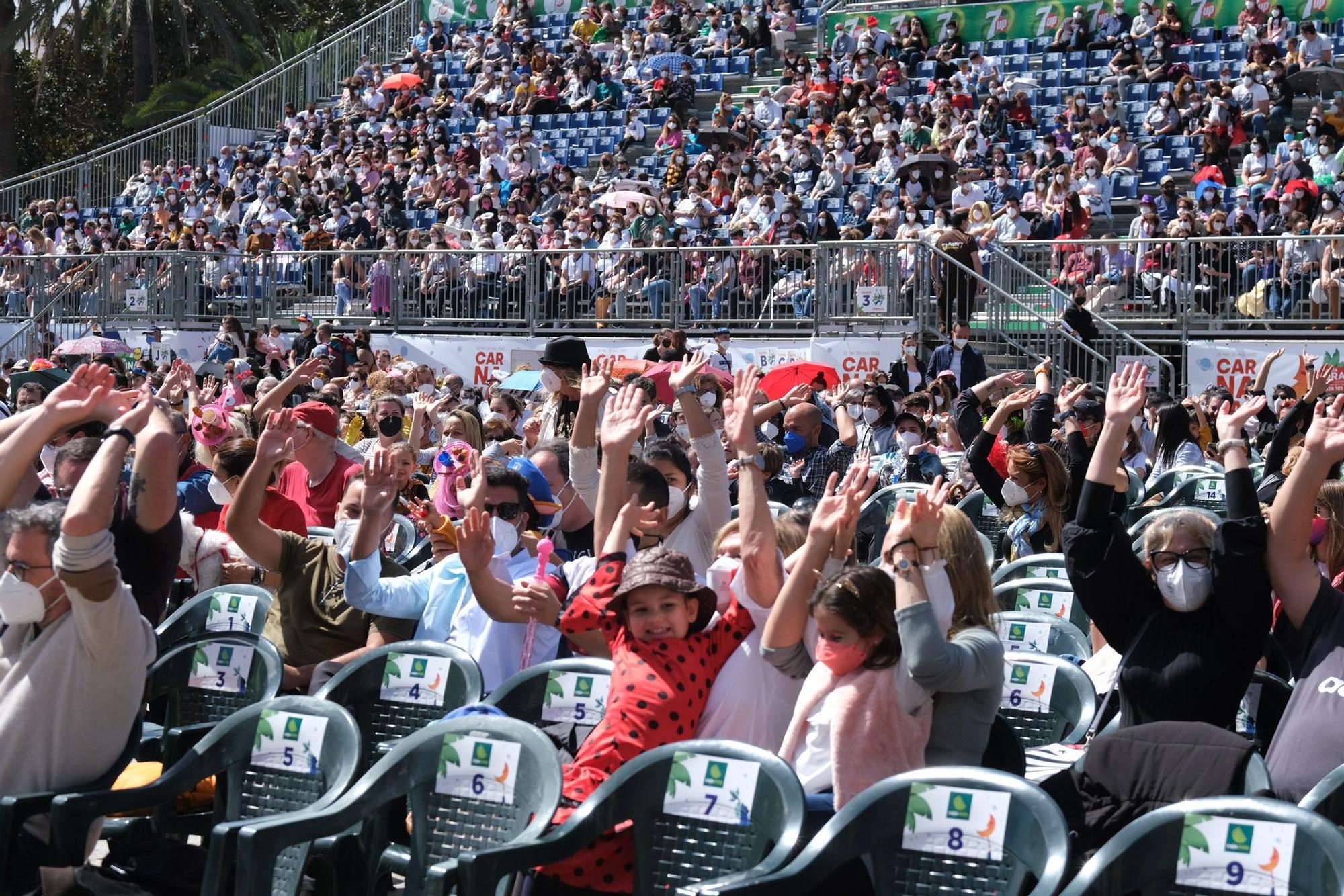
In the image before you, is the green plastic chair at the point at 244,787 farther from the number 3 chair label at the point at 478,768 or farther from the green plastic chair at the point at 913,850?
the green plastic chair at the point at 913,850

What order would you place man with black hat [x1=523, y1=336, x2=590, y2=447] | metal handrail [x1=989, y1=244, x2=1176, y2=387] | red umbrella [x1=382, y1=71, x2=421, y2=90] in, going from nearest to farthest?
man with black hat [x1=523, y1=336, x2=590, y2=447]
metal handrail [x1=989, y1=244, x2=1176, y2=387]
red umbrella [x1=382, y1=71, x2=421, y2=90]

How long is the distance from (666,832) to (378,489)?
6.00 ft

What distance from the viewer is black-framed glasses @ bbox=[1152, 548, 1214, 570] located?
183 inches

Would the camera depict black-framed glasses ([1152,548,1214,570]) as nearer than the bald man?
Yes

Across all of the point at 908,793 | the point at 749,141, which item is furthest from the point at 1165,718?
the point at 749,141

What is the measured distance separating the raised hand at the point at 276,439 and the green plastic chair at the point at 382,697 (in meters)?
0.83

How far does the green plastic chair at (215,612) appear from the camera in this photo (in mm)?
6207

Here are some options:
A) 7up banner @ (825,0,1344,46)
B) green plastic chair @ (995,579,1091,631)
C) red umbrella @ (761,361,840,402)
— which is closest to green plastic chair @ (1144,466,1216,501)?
green plastic chair @ (995,579,1091,631)

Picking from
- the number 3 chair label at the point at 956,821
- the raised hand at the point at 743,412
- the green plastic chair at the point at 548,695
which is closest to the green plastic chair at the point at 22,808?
the green plastic chair at the point at 548,695

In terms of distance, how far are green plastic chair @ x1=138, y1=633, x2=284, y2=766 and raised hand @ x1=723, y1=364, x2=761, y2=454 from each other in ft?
5.74

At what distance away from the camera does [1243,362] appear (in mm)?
15367

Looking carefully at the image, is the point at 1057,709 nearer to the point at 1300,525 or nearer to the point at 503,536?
the point at 1300,525

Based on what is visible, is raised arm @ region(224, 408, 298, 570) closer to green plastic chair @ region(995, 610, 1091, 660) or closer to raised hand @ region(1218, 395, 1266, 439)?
green plastic chair @ region(995, 610, 1091, 660)

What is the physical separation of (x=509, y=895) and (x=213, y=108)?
2941cm
